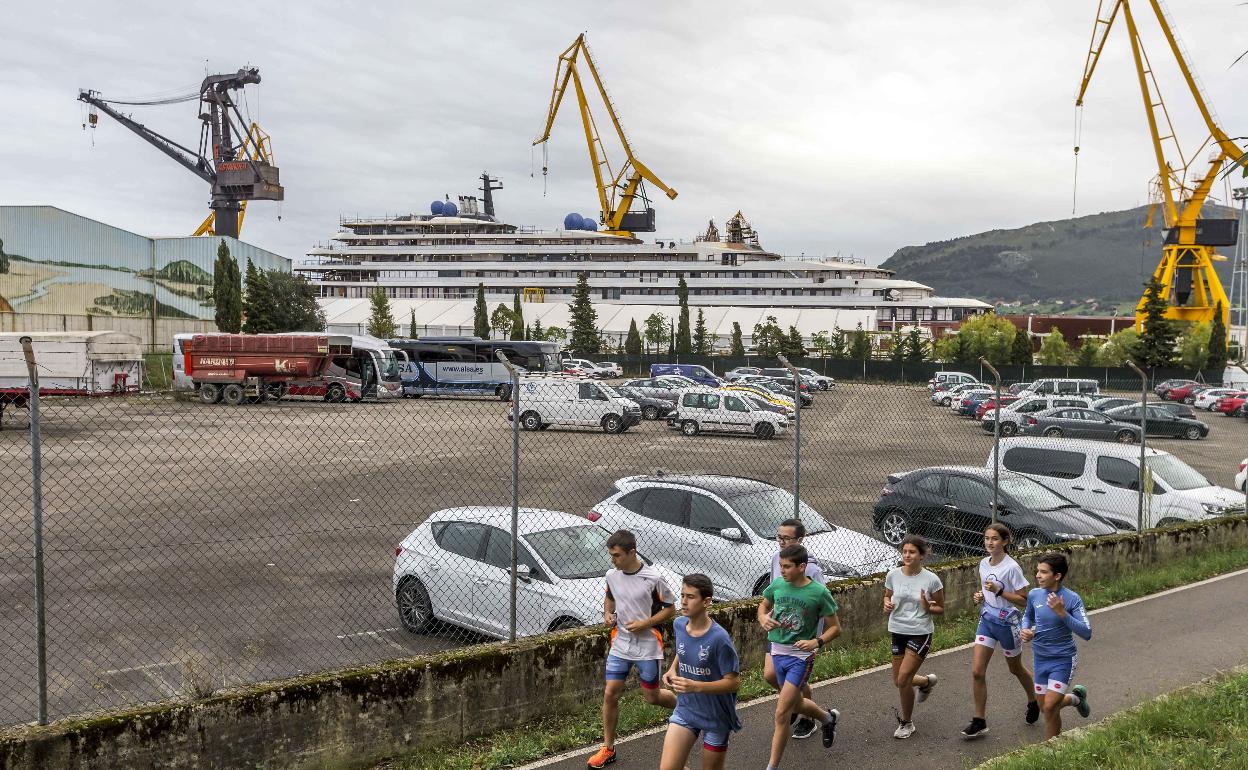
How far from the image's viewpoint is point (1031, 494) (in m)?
12.8

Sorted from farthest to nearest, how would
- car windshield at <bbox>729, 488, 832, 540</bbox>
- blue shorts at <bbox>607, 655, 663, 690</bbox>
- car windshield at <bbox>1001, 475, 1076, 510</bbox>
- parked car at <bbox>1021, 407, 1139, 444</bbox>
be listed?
parked car at <bbox>1021, 407, 1139, 444</bbox> → car windshield at <bbox>1001, 475, 1076, 510</bbox> → car windshield at <bbox>729, 488, 832, 540</bbox> → blue shorts at <bbox>607, 655, 663, 690</bbox>

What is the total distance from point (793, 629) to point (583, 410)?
80.7 ft

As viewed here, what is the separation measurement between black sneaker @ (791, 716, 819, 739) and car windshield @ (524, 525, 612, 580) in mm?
2547

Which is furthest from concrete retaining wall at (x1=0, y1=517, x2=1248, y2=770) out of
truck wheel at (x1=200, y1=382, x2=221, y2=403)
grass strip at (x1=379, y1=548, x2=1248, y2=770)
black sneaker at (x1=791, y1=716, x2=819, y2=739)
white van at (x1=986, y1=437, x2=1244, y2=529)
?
truck wheel at (x1=200, y1=382, x2=221, y2=403)

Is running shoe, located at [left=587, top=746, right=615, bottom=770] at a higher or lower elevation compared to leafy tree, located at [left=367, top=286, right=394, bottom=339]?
lower

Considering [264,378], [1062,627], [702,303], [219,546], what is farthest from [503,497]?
[702,303]

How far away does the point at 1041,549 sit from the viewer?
34.7 ft

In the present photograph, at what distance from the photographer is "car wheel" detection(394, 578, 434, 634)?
368 inches

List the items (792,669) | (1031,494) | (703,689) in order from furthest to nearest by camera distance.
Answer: (1031,494) < (792,669) < (703,689)

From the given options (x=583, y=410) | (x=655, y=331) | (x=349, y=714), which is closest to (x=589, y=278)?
(x=655, y=331)

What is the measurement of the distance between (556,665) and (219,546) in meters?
7.52

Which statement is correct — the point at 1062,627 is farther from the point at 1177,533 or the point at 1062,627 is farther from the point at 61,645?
the point at 61,645

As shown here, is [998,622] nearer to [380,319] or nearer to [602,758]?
[602,758]

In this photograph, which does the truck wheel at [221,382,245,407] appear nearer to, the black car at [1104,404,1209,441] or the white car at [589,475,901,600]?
the white car at [589,475,901,600]
